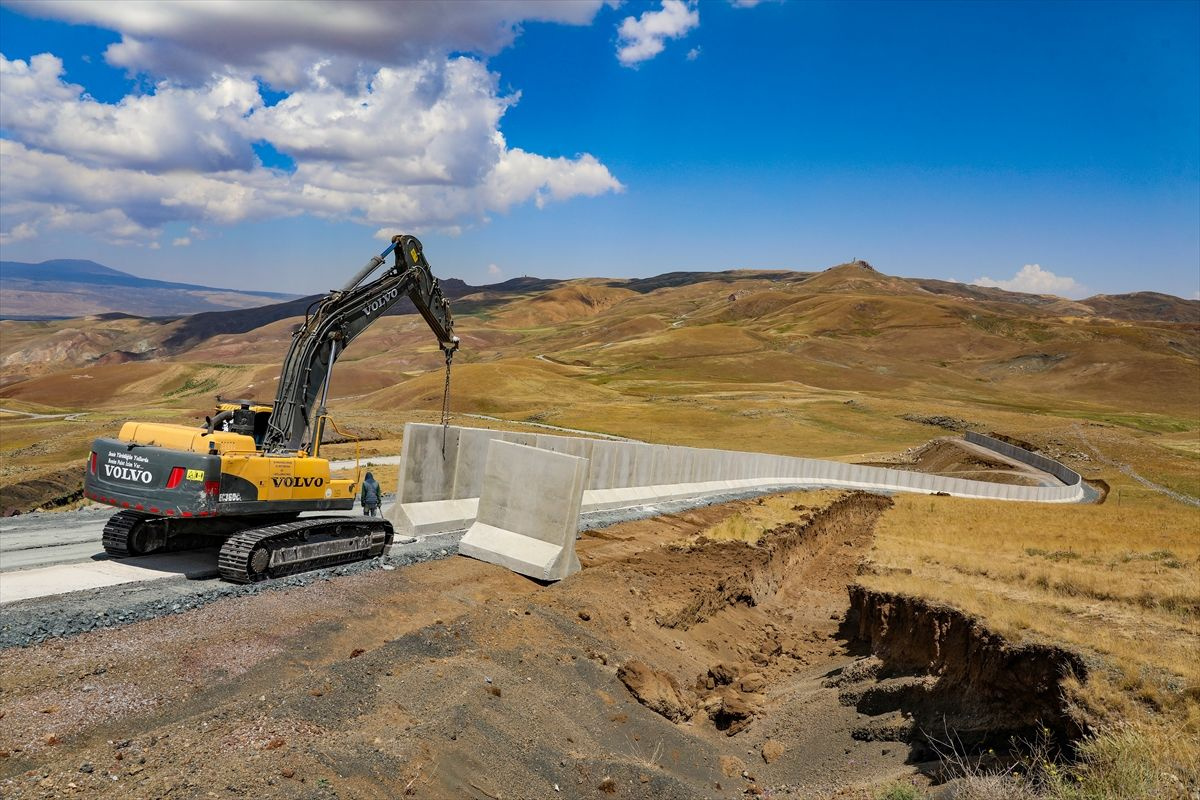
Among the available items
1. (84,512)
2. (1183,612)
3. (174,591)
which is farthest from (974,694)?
(84,512)

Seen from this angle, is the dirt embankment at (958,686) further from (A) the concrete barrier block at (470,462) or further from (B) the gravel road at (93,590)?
(A) the concrete barrier block at (470,462)

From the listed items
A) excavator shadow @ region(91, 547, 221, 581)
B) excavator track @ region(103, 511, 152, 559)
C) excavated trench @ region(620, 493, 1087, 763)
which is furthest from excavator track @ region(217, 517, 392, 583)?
excavated trench @ region(620, 493, 1087, 763)

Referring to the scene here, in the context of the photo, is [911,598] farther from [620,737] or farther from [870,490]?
[870,490]

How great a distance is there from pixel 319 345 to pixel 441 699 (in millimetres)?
8254

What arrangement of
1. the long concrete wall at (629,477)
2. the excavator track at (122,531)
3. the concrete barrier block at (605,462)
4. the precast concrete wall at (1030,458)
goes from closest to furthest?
the excavator track at (122,531) → the long concrete wall at (629,477) → the concrete barrier block at (605,462) → the precast concrete wall at (1030,458)

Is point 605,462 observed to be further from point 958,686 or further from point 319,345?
point 958,686

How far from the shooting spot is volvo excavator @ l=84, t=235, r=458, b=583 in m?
12.1

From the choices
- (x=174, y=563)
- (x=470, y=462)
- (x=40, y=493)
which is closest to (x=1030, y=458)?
(x=470, y=462)

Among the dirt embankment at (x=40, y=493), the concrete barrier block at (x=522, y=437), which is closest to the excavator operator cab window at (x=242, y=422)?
the concrete barrier block at (x=522, y=437)

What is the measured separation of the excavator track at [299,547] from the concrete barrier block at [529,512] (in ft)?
6.13

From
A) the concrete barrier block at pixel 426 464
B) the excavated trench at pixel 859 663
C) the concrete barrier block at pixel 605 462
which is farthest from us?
the concrete barrier block at pixel 605 462

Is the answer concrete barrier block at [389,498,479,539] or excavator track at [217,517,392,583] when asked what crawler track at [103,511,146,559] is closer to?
excavator track at [217,517,392,583]

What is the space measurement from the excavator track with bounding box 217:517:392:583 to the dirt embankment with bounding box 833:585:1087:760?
29.1ft

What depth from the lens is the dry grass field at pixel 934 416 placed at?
11953 mm
